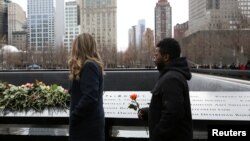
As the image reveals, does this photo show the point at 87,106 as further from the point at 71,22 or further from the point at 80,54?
the point at 71,22

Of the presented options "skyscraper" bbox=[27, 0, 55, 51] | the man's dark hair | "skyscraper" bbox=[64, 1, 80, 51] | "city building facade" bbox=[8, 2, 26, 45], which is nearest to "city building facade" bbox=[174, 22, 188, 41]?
"skyscraper" bbox=[64, 1, 80, 51]

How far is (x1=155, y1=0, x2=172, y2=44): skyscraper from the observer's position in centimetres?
14038

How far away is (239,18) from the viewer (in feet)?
133

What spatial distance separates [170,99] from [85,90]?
89cm

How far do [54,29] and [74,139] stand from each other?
392 ft

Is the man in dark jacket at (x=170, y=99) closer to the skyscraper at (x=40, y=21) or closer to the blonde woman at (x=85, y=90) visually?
the blonde woman at (x=85, y=90)

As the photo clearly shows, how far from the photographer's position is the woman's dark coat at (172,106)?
2711mm

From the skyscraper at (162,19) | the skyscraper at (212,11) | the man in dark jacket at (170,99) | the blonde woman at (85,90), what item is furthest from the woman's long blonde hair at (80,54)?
the skyscraper at (162,19)

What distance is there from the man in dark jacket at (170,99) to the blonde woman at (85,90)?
64 cm

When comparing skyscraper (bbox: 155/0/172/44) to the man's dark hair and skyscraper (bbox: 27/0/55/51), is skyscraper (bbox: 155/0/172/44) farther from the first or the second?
the man's dark hair

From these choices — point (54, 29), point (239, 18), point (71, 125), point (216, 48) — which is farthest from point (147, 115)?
point (54, 29)

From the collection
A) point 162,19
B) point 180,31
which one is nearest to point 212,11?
point 180,31

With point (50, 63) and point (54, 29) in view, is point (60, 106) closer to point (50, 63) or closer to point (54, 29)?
point (50, 63)

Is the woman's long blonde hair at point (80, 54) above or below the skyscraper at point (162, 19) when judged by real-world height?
below
